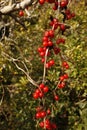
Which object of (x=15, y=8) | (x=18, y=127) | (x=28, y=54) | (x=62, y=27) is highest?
(x=15, y=8)

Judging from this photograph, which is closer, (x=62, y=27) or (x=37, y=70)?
(x=62, y=27)

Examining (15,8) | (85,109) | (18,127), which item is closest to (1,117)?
(18,127)

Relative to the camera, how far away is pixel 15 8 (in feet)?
8.39

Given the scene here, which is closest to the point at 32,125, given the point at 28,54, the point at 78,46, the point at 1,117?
the point at 1,117

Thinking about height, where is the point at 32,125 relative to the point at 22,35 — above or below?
below

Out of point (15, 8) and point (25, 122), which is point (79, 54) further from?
point (15, 8)

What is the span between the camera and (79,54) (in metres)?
Result: 4.78

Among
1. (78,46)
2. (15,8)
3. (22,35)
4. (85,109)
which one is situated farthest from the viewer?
(22,35)

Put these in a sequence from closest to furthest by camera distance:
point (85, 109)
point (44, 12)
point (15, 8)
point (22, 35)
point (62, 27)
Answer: point (62, 27)
point (15, 8)
point (85, 109)
point (22, 35)
point (44, 12)

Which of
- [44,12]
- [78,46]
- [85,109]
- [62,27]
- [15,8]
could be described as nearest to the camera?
[62,27]

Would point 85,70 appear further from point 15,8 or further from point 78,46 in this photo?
point 15,8

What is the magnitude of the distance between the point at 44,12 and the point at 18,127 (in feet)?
9.45

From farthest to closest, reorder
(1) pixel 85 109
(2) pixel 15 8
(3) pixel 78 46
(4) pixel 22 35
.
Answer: (4) pixel 22 35 → (1) pixel 85 109 → (3) pixel 78 46 → (2) pixel 15 8

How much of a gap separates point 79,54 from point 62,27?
8.24 feet
